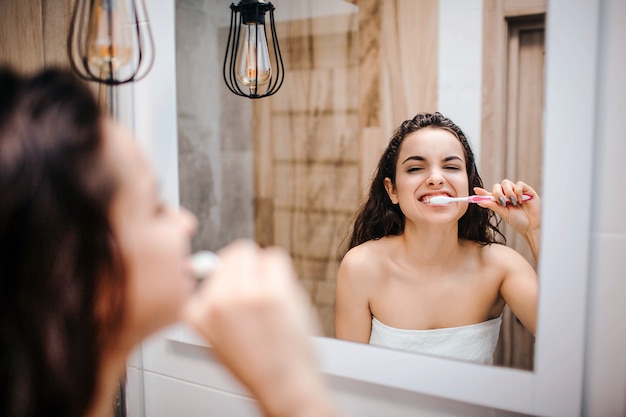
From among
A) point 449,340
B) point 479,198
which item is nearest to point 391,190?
point 479,198

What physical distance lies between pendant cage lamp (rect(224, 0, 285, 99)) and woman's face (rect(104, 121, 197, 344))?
0.45 metres

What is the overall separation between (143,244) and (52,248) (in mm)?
75

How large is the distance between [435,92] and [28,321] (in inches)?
23.3

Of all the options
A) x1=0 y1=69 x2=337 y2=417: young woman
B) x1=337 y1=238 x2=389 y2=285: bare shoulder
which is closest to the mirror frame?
x1=337 y1=238 x2=389 y2=285: bare shoulder

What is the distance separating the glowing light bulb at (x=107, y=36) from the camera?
2.60 ft

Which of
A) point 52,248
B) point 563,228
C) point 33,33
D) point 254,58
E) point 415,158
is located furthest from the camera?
point 33,33

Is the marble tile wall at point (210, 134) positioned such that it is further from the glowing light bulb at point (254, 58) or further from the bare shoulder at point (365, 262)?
the bare shoulder at point (365, 262)

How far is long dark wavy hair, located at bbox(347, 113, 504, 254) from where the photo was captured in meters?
0.73

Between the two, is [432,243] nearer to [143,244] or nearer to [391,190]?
[391,190]

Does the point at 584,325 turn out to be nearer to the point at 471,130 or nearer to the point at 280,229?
the point at 471,130

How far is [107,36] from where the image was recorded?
0.79 m

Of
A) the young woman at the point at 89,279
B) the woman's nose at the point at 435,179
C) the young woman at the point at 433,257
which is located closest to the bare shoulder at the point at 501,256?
the young woman at the point at 433,257

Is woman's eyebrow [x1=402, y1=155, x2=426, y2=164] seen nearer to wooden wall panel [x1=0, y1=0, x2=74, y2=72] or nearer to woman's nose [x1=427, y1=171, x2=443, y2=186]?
woman's nose [x1=427, y1=171, x2=443, y2=186]

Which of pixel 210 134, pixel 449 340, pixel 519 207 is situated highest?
pixel 210 134
